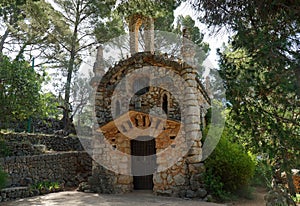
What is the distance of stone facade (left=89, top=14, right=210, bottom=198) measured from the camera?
26.8 ft

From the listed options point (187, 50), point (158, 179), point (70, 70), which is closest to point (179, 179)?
point (158, 179)

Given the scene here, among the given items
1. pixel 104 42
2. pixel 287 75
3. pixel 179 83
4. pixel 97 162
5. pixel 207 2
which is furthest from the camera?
pixel 104 42

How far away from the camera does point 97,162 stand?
993cm

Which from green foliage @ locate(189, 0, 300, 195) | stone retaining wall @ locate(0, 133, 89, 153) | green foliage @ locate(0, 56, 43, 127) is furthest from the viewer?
stone retaining wall @ locate(0, 133, 89, 153)

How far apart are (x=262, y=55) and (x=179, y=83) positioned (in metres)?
4.27

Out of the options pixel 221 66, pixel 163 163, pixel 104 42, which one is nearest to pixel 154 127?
pixel 163 163

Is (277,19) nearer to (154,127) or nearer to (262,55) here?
(262,55)

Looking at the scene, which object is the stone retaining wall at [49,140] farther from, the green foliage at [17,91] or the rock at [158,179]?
the rock at [158,179]

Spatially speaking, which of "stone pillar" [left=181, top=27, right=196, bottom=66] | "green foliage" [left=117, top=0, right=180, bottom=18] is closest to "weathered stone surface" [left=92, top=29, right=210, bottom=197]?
"stone pillar" [left=181, top=27, right=196, bottom=66]

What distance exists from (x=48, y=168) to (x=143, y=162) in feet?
12.6

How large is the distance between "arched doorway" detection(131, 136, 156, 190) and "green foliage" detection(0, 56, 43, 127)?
382cm

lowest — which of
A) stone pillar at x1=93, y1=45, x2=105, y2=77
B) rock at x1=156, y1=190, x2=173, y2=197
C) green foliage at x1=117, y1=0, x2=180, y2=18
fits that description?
rock at x1=156, y1=190, x2=173, y2=197

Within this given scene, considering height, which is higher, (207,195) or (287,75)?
(287,75)

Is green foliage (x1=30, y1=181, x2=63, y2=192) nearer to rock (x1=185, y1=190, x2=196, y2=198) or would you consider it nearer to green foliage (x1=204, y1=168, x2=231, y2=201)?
rock (x1=185, y1=190, x2=196, y2=198)
